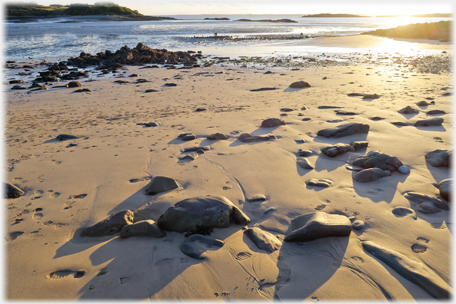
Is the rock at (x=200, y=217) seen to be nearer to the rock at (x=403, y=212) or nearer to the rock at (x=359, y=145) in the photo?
the rock at (x=403, y=212)

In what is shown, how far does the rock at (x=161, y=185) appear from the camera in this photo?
319 centimetres

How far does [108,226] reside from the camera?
2564 millimetres

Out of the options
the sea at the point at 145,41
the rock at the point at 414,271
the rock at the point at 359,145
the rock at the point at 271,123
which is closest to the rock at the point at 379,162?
the rock at the point at 359,145

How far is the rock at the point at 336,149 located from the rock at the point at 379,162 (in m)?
0.31

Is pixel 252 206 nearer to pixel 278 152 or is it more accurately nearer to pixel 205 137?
pixel 278 152

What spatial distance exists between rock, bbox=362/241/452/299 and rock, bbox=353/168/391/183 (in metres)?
1.18

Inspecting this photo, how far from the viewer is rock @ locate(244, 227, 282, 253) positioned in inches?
90.3

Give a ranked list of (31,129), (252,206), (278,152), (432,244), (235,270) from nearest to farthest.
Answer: (235,270), (432,244), (252,206), (278,152), (31,129)

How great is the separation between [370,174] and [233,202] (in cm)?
167

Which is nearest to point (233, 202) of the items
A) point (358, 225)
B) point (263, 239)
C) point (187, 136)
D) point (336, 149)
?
point (263, 239)

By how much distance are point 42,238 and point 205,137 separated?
291 centimetres

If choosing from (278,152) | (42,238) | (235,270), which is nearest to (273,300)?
(235,270)

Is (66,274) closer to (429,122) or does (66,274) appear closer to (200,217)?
(200,217)

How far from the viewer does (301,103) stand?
685 cm
